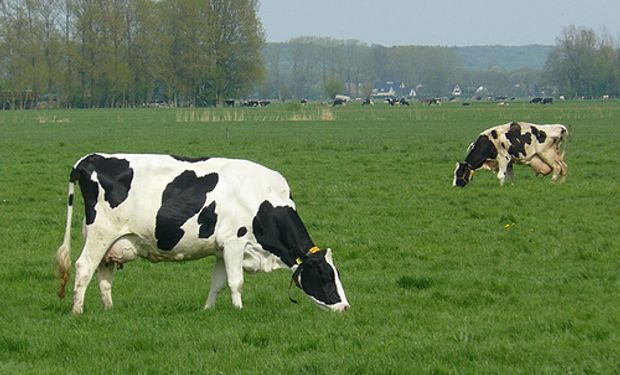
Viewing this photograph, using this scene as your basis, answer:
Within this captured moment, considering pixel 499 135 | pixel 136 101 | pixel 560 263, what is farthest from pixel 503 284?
pixel 136 101

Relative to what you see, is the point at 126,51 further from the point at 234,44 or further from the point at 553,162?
the point at 553,162

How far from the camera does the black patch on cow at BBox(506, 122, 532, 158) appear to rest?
26.3 meters

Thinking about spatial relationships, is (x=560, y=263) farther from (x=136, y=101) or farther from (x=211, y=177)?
(x=136, y=101)

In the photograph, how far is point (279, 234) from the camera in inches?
429

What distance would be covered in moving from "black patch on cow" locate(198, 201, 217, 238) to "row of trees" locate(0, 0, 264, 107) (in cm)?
12076

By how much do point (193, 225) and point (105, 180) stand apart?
1.05 metres

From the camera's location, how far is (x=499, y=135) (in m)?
26.5

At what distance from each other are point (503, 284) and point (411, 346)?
3.53m

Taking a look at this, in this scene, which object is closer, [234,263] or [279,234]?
[234,263]

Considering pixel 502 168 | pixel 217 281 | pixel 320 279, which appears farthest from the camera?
pixel 502 168

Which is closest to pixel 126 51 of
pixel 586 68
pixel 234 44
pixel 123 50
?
pixel 123 50

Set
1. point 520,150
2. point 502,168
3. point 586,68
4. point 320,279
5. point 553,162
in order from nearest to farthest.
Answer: point 320,279 < point 502,168 < point 553,162 < point 520,150 < point 586,68

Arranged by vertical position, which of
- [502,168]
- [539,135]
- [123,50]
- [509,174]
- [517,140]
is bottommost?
[509,174]

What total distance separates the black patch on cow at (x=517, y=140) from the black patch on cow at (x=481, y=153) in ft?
1.49
